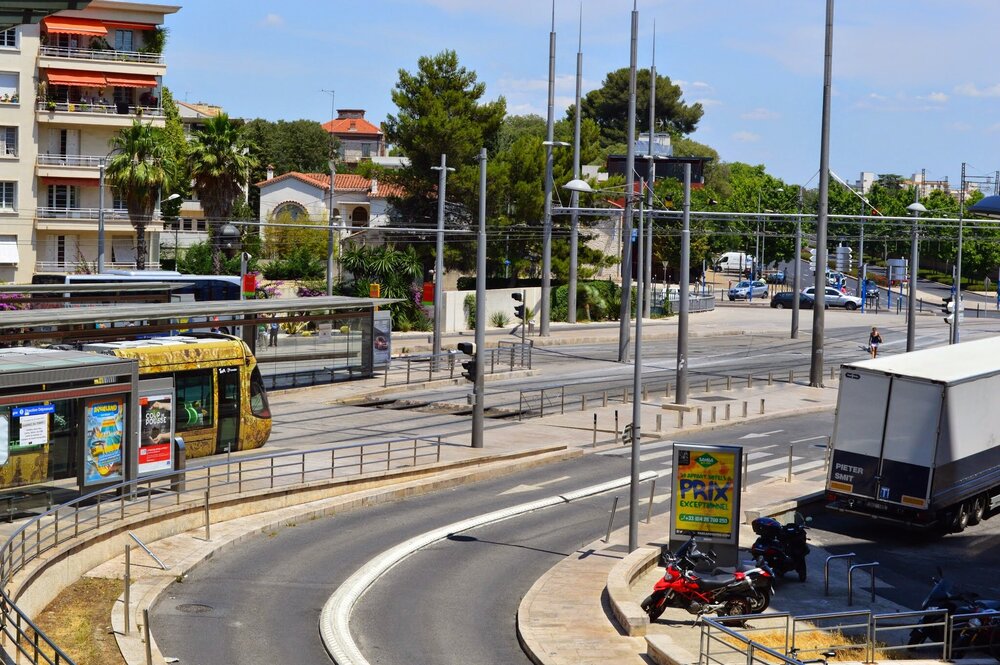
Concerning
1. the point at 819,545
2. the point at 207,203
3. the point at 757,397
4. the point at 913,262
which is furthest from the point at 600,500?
the point at 207,203

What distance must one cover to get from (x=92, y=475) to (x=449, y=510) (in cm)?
709

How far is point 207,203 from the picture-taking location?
60.2 metres

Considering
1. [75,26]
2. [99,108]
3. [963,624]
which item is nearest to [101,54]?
[75,26]

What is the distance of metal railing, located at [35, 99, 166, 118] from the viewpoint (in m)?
59.4

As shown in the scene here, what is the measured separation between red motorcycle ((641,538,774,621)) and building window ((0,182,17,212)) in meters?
48.6

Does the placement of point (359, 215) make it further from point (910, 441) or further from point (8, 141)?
point (910, 441)

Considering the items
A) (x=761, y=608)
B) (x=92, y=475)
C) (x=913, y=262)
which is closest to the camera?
(x=761, y=608)

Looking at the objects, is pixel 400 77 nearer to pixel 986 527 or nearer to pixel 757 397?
pixel 757 397

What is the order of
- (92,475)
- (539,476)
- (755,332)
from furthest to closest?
1. (755,332)
2. (539,476)
3. (92,475)

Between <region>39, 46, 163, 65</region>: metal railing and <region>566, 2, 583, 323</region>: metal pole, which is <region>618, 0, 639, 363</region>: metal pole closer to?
<region>566, 2, 583, 323</region>: metal pole

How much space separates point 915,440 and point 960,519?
2307 millimetres

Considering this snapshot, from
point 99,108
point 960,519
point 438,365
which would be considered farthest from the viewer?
point 99,108

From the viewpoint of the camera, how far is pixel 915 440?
73.2ft

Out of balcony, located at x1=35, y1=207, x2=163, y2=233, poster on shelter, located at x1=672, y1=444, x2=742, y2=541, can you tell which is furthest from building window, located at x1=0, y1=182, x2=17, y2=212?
poster on shelter, located at x1=672, y1=444, x2=742, y2=541
